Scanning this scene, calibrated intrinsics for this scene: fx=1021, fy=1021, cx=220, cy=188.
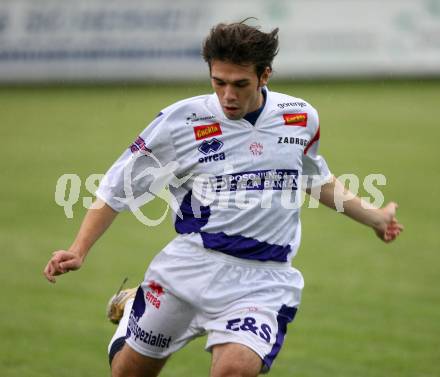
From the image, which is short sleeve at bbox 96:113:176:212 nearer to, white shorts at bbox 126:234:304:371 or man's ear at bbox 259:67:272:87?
white shorts at bbox 126:234:304:371

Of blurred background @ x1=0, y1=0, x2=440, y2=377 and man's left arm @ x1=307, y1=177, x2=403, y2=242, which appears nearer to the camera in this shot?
man's left arm @ x1=307, y1=177, x2=403, y2=242

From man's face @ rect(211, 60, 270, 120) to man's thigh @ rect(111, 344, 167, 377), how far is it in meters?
1.44

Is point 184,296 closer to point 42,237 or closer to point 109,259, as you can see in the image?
point 109,259

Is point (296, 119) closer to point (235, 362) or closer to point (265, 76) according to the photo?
point (265, 76)

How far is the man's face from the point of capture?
5.45 meters

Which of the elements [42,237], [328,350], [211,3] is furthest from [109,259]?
[211,3]

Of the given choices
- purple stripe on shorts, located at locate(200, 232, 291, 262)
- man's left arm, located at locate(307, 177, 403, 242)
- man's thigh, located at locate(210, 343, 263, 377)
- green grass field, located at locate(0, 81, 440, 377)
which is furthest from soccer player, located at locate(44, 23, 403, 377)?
green grass field, located at locate(0, 81, 440, 377)

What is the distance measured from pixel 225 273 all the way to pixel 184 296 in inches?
10.3

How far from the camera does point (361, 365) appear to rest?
7.81 meters

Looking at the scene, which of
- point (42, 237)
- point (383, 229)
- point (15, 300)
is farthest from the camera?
point (42, 237)

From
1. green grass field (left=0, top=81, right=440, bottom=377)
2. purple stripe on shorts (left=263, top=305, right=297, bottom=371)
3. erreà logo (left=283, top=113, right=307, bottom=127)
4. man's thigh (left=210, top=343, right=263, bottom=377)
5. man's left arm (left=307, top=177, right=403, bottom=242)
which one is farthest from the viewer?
green grass field (left=0, top=81, right=440, bottom=377)

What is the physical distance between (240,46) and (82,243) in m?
1.35

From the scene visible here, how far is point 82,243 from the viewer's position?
543cm

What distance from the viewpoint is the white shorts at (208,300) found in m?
5.48
